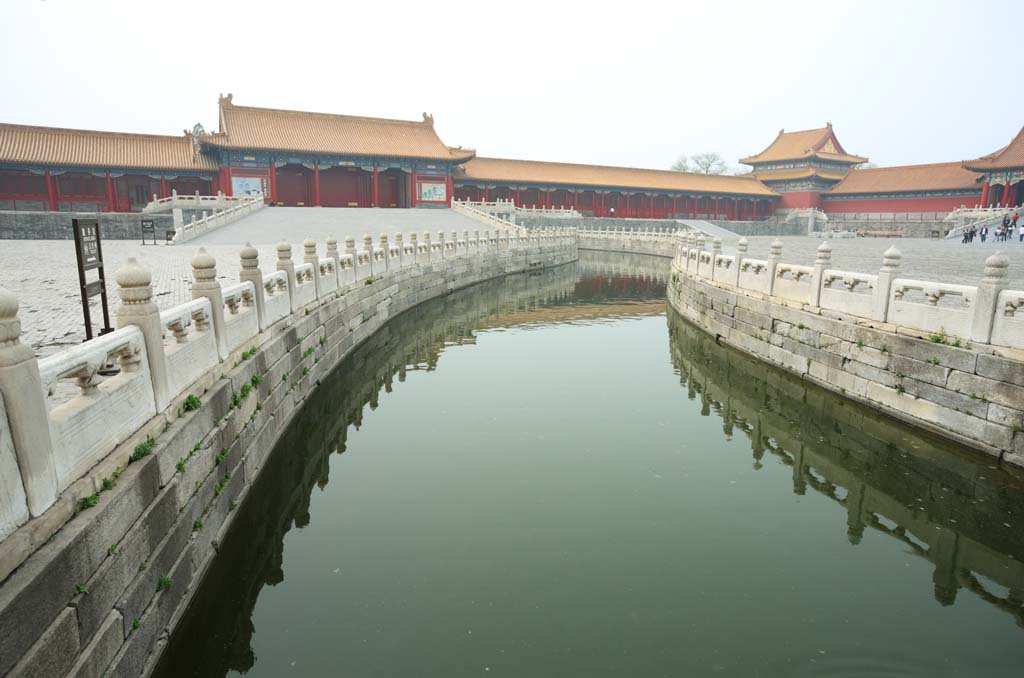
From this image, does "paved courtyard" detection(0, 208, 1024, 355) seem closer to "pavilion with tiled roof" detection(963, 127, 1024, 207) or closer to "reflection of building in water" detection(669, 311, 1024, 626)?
"reflection of building in water" detection(669, 311, 1024, 626)

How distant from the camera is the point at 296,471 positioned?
769cm

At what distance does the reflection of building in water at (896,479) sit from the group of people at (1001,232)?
1047 inches

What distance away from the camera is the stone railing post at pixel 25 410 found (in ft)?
9.84

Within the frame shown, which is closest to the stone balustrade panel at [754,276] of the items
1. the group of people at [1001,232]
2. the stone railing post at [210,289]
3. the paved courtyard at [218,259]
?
the paved courtyard at [218,259]

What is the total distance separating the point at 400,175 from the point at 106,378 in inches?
1460

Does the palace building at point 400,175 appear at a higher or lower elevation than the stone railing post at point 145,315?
higher

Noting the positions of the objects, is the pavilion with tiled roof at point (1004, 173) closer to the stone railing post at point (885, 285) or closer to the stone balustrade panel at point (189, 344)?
the stone railing post at point (885, 285)

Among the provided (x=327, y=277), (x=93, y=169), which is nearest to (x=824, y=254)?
(x=327, y=277)

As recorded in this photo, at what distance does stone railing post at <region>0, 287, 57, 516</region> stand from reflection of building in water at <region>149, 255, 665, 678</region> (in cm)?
180

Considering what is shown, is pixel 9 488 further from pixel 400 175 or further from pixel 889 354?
pixel 400 175

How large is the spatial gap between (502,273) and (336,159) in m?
15.8

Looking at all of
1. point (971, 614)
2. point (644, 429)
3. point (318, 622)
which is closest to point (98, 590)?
point (318, 622)

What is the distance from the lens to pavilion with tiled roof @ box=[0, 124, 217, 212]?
1188 inches

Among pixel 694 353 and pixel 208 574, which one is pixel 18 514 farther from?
pixel 694 353
